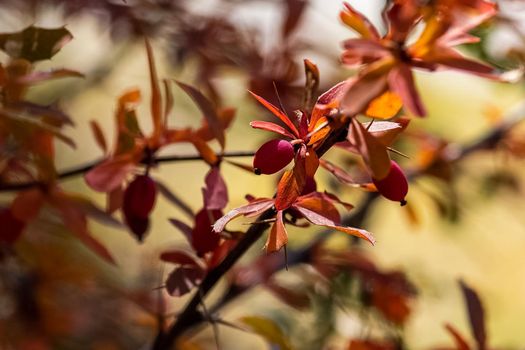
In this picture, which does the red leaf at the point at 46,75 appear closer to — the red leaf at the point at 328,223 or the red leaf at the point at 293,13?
the red leaf at the point at 328,223

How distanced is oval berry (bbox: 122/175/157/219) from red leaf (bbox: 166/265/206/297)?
2.2 inches

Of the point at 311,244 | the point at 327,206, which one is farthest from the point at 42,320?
the point at 327,206

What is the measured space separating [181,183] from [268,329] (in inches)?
59.4

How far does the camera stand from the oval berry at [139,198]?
23.0 inches

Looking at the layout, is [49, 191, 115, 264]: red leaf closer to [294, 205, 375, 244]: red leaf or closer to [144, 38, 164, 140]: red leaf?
[144, 38, 164, 140]: red leaf

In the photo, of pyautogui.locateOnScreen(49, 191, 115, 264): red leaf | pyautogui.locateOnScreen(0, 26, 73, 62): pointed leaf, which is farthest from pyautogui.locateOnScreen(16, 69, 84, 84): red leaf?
pyautogui.locateOnScreen(49, 191, 115, 264): red leaf

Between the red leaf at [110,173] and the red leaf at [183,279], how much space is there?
0.27 feet

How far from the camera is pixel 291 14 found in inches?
39.1

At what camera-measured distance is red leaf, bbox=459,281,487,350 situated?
0.64 metres

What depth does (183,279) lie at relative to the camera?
55cm

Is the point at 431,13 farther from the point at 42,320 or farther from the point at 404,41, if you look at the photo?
the point at 42,320

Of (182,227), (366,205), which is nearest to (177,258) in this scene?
(182,227)

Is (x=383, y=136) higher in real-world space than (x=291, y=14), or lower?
higher

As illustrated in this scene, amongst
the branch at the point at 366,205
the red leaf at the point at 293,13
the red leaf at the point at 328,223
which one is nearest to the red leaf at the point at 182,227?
the red leaf at the point at 328,223
